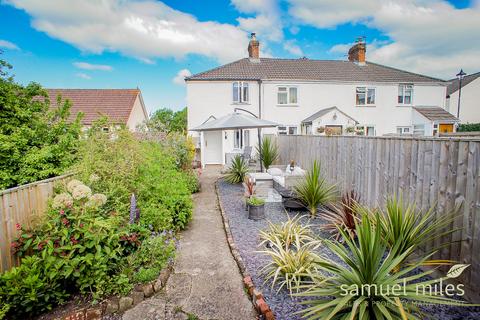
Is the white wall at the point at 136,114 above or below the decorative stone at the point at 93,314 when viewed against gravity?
above

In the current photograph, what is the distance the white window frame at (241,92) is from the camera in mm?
17406

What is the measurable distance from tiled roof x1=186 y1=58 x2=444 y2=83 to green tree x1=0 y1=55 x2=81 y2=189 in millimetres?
12173

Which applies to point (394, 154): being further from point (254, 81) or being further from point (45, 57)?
point (45, 57)

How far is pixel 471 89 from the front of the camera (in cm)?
2773

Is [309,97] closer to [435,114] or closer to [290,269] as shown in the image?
[435,114]

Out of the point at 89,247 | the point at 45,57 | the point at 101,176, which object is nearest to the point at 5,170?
the point at 101,176

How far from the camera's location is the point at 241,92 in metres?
17.5

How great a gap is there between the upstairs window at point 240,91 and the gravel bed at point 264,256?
10.6 meters

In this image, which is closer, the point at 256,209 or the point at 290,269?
the point at 290,269

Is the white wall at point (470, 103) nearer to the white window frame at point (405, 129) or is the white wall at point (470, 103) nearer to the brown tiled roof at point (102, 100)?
the white window frame at point (405, 129)

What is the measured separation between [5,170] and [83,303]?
3.33 metres

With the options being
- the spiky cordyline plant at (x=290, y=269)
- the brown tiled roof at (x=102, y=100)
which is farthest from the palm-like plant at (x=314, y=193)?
the brown tiled roof at (x=102, y=100)

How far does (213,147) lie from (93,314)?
15101 mm

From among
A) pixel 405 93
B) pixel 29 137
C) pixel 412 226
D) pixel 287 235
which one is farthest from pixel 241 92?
pixel 412 226
